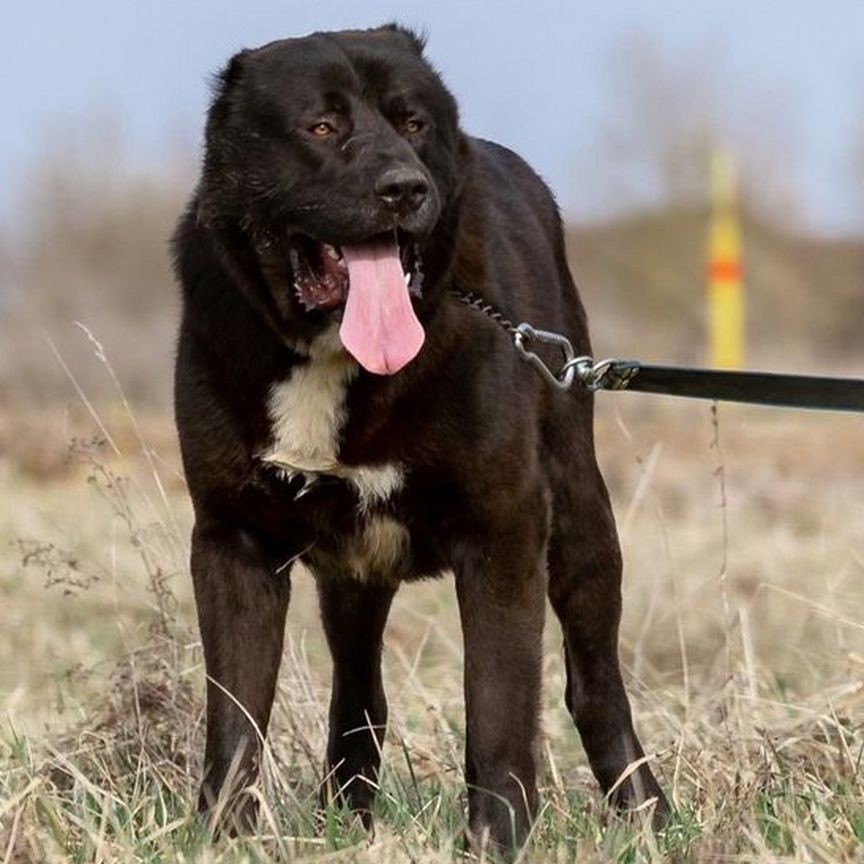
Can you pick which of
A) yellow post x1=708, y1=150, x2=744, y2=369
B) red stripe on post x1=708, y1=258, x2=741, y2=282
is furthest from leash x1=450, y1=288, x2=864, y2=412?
red stripe on post x1=708, y1=258, x2=741, y2=282

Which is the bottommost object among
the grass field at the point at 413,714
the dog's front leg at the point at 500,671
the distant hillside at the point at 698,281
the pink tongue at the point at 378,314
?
the distant hillside at the point at 698,281

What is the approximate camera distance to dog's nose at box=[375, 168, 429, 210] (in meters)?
4.13

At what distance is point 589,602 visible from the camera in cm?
527

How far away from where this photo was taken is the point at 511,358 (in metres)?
A: 4.52

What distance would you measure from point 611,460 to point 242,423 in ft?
28.9

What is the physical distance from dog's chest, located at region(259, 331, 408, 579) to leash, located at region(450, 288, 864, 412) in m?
0.32

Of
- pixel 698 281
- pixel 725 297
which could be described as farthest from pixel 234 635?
pixel 698 281

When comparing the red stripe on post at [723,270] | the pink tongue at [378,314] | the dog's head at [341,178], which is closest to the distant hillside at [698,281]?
the red stripe on post at [723,270]

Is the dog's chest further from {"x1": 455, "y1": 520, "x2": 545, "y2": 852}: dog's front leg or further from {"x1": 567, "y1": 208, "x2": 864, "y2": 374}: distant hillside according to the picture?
{"x1": 567, "y1": 208, "x2": 864, "y2": 374}: distant hillside

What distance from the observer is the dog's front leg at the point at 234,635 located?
4.43m

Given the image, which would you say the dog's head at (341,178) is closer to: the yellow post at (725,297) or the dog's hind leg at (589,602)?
the dog's hind leg at (589,602)

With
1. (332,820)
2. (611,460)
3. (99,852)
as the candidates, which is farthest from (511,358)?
(611,460)

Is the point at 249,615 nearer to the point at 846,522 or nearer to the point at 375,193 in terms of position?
the point at 375,193

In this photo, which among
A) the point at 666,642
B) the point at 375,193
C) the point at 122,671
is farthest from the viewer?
the point at 666,642
